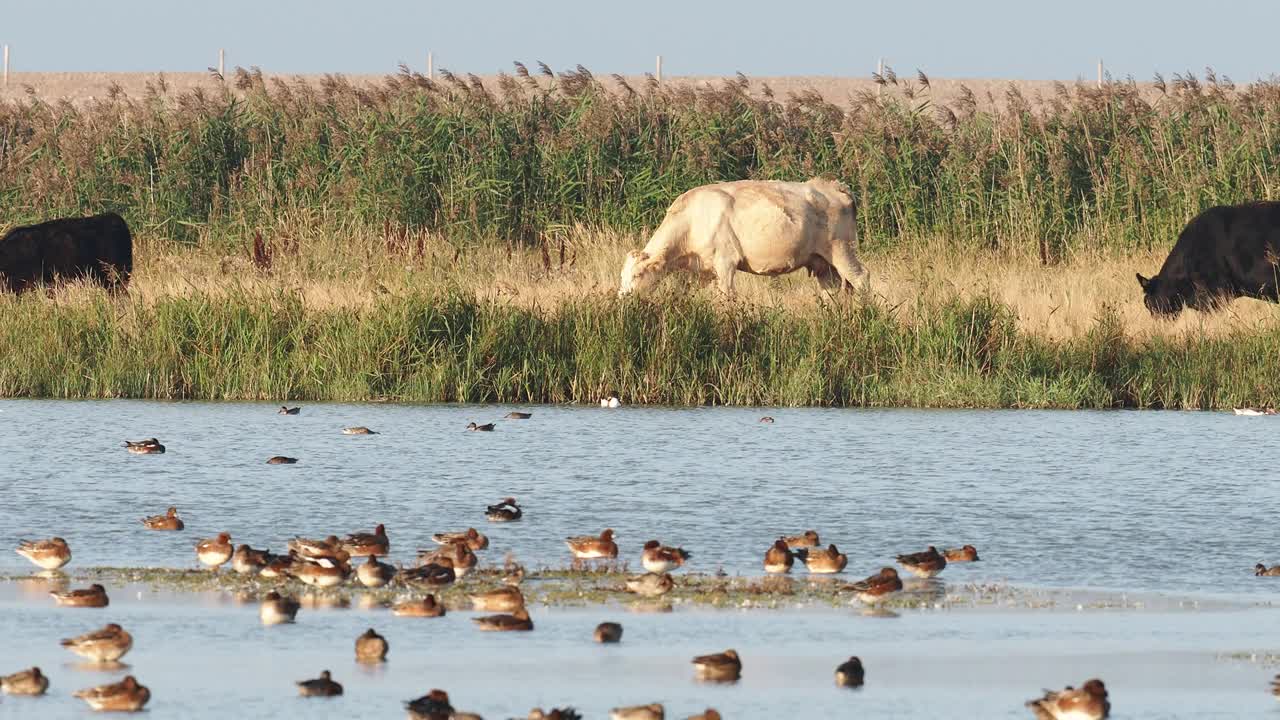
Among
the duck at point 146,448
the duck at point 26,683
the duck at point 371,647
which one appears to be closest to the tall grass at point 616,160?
the duck at point 146,448

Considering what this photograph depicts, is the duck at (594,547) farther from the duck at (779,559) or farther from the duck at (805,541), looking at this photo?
the duck at (805,541)

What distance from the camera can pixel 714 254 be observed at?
70.7 feet

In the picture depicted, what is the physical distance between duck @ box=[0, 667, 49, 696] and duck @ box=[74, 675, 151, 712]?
25 cm

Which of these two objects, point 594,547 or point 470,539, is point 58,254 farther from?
point 594,547

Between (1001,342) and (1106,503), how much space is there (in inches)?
242

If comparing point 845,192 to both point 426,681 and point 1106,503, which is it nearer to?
point 1106,503

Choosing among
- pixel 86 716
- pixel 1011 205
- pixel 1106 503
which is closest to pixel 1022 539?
pixel 1106 503

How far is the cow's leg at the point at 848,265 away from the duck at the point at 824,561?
12236 mm

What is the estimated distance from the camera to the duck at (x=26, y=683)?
6.86 m

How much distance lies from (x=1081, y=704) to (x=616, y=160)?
19.2 m

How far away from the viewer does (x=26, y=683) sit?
686 centimetres

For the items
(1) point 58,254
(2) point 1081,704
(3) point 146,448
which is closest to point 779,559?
(2) point 1081,704

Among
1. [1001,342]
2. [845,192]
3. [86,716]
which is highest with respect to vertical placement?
[845,192]

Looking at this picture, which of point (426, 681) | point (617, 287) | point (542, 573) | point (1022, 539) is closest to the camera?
point (426, 681)
